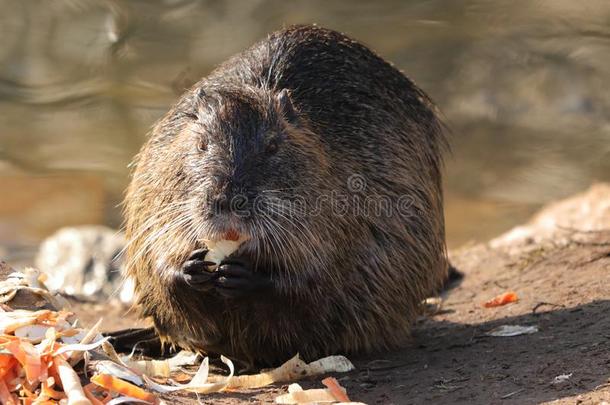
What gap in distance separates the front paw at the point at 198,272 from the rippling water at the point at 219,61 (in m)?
6.57

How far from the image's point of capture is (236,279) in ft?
14.4

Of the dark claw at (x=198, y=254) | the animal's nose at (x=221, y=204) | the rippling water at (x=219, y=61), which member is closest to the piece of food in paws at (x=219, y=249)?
the dark claw at (x=198, y=254)

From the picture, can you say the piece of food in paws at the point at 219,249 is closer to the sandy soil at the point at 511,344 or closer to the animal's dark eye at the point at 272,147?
the animal's dark eye at the point at 272,147

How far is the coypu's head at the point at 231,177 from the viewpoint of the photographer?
4.25m

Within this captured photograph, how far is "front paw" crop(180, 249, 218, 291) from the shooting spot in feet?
14.5

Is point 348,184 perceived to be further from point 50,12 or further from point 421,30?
point 50,12

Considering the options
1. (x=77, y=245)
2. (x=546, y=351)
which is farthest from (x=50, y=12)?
(x=546, y=351)

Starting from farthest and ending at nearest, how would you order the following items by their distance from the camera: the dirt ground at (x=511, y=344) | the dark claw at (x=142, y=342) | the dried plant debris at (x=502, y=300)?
the dried plant debris at (x=502, y=300)
the dark claw at (x=142, y=342)
the dirt ground at (x=511, y=344)

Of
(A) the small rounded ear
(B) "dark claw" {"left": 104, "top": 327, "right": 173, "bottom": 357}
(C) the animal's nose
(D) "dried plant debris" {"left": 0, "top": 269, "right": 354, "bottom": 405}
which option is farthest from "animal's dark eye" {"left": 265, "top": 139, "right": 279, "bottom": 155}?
(B) "dark claw" {"left": 104, "top": 327, "right": 173, "bottom": 357}

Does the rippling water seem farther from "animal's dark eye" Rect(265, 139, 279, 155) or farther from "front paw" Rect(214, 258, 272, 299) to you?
"front paw" Rect(214, 258, 272, 299)

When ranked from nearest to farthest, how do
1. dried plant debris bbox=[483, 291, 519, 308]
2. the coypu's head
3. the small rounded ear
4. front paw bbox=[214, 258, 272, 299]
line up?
the coypu's head
front paw bbox=[214, 258, 272, 299]
the small rounded ear
dried plant debris bbox=[483, 291, 519, 308]

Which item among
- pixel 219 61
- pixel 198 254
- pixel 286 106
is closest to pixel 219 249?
pixel 198 254

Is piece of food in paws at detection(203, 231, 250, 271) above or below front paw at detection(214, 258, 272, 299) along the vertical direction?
above

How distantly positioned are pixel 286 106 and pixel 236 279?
922mm
